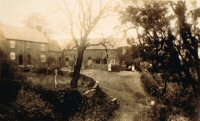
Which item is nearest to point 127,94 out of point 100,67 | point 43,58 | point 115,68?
point 115,68

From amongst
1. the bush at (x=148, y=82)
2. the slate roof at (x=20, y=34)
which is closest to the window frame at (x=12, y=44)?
the slate roof at (x=20, y=34)

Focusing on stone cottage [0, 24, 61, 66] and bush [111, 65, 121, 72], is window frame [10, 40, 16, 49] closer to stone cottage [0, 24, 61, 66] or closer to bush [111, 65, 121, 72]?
stone cottage [0, 24, 61, 66]

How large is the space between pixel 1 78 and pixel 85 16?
33.7ft

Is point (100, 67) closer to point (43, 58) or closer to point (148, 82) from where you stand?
point (43, 58)

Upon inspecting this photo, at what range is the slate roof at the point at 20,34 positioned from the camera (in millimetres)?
56656

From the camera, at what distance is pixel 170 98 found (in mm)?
26906

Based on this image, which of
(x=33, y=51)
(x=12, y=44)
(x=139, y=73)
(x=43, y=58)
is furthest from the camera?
(x=43, y=58)

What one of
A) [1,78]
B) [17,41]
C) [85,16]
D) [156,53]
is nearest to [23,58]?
[17,41]

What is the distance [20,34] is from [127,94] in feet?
102

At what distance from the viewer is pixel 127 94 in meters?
34.9

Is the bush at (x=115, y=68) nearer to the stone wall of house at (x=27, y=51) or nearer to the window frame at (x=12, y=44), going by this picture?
the stone wall of house at (x=27, y=51)

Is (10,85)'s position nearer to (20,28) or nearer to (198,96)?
(198,96)

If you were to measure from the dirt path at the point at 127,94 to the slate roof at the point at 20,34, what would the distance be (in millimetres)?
21286

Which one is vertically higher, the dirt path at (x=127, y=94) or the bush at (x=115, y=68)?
the bush at (x=115, y=68)
